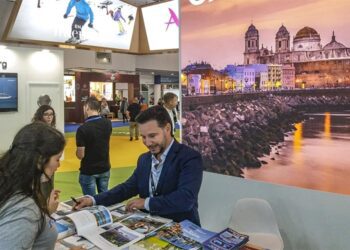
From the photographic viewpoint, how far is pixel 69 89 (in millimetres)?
16938

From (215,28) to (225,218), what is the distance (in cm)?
192

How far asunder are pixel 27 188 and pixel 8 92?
6921mm

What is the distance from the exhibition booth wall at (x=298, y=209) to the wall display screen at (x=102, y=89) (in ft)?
47.9

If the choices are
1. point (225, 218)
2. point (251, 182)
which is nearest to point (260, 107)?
point (251, 182)

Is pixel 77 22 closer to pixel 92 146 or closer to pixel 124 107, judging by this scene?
pixel 92 146

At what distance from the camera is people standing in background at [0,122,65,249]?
45.0 inches

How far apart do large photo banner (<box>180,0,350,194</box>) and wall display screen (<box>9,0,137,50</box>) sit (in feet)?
9.42

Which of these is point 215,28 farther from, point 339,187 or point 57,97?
point 57,97

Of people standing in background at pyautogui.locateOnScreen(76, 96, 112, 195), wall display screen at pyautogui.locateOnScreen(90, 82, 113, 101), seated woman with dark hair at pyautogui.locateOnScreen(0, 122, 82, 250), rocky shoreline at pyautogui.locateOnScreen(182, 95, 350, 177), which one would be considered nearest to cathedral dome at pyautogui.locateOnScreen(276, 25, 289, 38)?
rocky shoreline at pyautogui.locateOnScreen(182, 95, 350, 177)

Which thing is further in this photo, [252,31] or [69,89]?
[69,89]

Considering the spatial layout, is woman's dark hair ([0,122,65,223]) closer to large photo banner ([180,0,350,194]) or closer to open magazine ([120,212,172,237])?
open magazine ([120,212,172,237])

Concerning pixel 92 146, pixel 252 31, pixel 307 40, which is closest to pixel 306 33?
pixel 307 40

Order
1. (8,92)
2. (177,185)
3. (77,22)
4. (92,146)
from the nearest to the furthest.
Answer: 1. (177,185)
2. (92,146)
3. (77,22)
4. (8,92)

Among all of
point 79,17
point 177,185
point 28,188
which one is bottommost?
point 177,185
